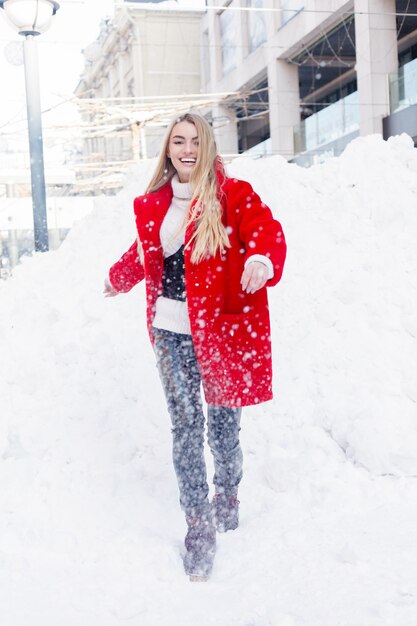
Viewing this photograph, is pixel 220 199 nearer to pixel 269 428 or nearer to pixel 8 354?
pixel 269 428

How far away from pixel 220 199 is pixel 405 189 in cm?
377

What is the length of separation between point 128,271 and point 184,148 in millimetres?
655

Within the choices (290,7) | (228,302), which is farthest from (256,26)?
(228,302)

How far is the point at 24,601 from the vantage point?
99.1 inches

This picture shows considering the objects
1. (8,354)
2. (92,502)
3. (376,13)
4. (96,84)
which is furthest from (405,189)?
(96,84)

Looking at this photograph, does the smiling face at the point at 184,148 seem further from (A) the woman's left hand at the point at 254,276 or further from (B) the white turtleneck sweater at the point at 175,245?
(A) the woman's left hand at the point at 254,276

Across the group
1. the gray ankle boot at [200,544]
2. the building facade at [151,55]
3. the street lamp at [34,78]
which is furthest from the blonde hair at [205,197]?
the building facade at [151,55]

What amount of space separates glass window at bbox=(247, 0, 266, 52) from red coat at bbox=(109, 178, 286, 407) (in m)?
22.1

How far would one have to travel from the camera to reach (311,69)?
24031 millimetres

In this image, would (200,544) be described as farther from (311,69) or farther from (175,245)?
(311,69)

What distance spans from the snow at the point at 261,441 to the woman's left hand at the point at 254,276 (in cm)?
116

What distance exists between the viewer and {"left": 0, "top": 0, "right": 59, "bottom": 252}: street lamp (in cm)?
646

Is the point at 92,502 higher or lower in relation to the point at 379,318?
lower

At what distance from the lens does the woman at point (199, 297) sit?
8.77ft
